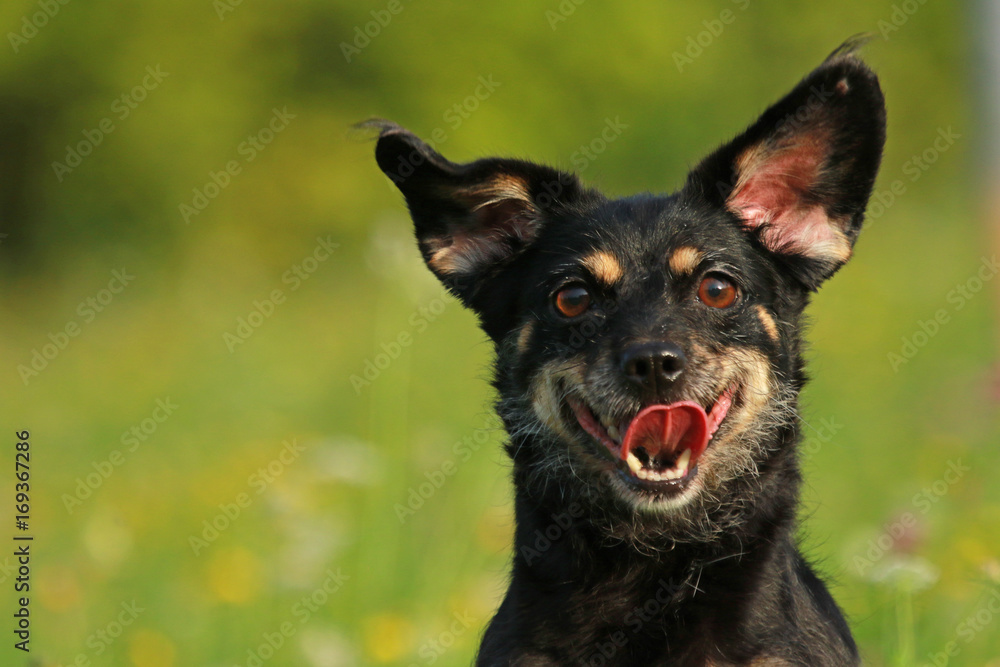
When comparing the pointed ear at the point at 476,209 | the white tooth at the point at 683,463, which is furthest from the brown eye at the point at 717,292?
the pointed ear at the point at 476,209

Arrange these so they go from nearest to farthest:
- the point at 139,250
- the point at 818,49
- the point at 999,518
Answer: the point at 999,518 < the point at 139,250 < the point at 818,49

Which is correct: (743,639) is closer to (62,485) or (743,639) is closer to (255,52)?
(62,485)

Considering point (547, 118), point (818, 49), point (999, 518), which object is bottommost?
point (999, 518)

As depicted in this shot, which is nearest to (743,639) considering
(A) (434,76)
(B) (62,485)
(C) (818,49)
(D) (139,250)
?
(B) (62,485)

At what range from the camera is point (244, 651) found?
5215 mm

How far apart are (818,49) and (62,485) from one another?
615 inches

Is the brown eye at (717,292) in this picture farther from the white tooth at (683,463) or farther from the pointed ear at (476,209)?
the pointed ear at (476,209)

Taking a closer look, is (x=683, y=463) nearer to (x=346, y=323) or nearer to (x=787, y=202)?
(x=787, y=202)

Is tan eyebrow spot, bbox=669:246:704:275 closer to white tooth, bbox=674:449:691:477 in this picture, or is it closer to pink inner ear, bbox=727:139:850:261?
pink inner ear, bbox=727:139:850:261

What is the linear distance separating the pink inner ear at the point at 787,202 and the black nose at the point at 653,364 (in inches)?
30.1

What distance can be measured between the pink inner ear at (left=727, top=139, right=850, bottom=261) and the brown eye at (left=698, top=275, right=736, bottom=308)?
32 centimetres

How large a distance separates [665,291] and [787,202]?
624 millimetres

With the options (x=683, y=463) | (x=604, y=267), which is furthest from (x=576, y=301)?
(x=683, y=463)

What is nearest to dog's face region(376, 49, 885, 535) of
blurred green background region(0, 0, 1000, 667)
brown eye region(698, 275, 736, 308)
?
brown eye region(698, 275, 736, 308)
